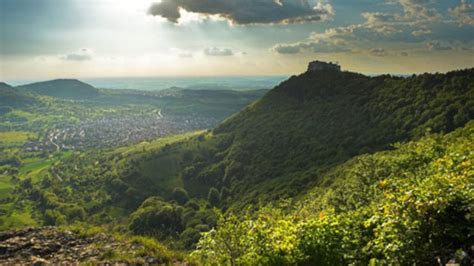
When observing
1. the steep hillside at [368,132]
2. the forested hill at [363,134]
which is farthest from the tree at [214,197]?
the steep hillside at [368,132]

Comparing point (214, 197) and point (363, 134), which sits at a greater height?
point (363, 134)

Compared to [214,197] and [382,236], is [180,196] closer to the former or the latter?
[214,197]

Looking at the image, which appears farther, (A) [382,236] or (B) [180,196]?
(B) [180,196]

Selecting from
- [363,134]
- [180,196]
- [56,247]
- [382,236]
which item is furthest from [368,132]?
[382,236]

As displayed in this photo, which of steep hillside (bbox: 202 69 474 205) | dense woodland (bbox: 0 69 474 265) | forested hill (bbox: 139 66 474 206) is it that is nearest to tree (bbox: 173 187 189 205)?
dense woodland (bbox: 0 69 474 265)

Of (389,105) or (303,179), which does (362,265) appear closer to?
(303,179)

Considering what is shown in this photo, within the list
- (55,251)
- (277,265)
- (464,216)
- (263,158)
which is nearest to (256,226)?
(277,265)

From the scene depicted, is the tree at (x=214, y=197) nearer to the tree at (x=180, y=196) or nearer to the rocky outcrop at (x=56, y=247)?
the tree at (x=180, y=196)

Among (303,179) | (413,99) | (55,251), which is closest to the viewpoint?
(55,251)
